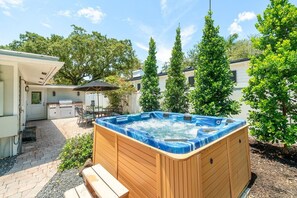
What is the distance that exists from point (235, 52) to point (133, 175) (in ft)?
82.8

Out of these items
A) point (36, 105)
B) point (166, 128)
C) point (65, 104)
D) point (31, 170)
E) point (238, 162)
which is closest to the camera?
point (238, 162)

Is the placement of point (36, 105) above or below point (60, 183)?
above

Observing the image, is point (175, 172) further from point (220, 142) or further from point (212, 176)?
point (220, 142)

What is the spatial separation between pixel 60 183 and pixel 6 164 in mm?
2318

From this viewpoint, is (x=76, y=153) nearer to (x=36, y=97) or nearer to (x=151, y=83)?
(x=151, y=83)

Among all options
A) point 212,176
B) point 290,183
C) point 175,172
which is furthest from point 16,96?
point 290,183

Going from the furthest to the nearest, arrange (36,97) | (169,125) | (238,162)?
(36,97), (169,125), (238,162)

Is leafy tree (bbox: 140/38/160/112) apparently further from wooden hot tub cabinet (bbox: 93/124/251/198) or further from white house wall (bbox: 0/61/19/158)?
wooden hot tub cabinet (bbox: 93/124/251/198)

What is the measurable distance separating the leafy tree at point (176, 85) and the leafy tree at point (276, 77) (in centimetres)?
401

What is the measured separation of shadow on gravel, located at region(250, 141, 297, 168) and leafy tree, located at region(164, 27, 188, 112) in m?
4.08

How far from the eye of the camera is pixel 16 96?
16.0 ft

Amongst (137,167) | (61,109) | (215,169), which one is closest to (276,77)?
(215,169)

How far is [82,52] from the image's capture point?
17.8m

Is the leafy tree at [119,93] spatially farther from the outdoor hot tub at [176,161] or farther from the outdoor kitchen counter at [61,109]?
the outdoor hot tub at [176,161]
